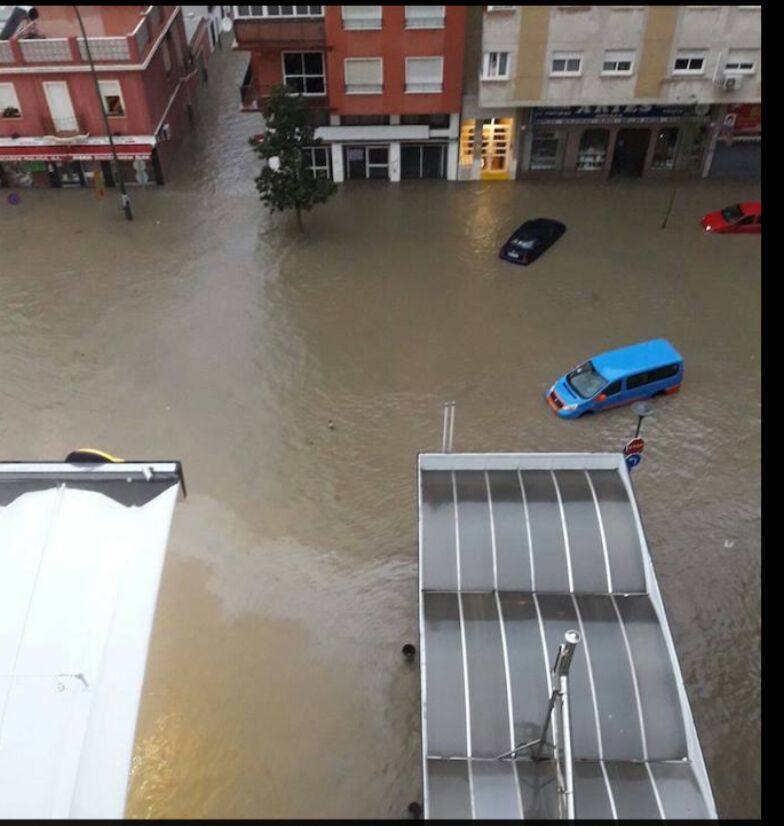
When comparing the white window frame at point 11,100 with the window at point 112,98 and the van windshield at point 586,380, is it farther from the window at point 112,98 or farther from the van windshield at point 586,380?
the van windshield at point 586,380

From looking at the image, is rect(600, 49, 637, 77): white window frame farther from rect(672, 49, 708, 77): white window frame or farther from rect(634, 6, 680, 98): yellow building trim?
rect(672, 49, 708, 77): white window frame

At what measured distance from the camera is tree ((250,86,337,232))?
26.6 metres

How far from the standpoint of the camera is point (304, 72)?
94.2 feet

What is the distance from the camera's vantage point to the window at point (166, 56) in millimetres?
32188

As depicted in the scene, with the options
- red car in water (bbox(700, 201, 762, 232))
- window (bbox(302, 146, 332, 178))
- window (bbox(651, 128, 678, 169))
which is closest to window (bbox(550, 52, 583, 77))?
window (bbox(651, 128, 678, 169))

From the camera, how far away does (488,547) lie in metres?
14.1

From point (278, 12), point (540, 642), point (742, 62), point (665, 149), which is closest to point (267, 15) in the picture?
point (278, 12)

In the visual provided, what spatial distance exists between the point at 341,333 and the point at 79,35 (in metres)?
16.7

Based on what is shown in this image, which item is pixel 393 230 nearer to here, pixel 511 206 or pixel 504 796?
pixel 511 206

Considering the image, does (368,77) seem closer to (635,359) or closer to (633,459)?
(635,359)

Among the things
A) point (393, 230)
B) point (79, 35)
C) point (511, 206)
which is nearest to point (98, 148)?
point (79, 35)

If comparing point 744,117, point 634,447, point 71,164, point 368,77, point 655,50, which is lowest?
point 71,164

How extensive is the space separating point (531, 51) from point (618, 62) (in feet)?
9.81

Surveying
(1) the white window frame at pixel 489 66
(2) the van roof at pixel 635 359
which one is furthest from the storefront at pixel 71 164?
(2) the van roof at pixel 635 359
